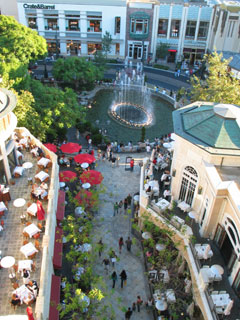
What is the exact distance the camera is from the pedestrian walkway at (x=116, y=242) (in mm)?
21219

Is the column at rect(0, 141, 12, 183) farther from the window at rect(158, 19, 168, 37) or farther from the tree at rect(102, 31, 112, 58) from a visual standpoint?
the window at rect(158, 19, 168, 37)

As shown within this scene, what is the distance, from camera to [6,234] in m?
18.3

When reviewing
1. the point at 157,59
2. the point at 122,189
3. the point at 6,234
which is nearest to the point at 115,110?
the point at 122,189

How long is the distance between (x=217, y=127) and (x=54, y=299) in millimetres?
15677

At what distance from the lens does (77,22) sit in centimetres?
6550

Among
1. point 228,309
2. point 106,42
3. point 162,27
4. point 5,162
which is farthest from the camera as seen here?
point 162,27

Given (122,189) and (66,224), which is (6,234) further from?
(122,189)

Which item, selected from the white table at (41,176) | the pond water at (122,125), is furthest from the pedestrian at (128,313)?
the pond water at (122,125)

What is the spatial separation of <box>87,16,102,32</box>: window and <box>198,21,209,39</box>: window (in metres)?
21.2

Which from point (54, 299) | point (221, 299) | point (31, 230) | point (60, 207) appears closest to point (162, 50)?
point (60, 207)

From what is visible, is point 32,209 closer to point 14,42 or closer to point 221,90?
point 221,90

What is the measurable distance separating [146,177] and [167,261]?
26.0ft

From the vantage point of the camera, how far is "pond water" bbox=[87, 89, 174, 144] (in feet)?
134

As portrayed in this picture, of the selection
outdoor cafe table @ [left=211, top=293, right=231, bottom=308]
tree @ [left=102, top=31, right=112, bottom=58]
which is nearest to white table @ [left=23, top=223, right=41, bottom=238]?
outdoor cafe table @ [left=211, top=293, right=231, bottom=308]
